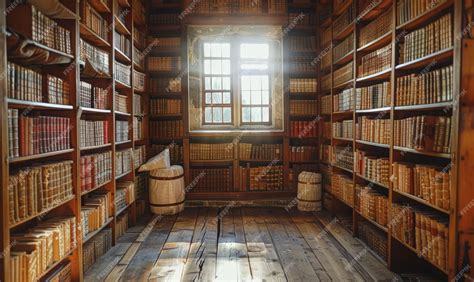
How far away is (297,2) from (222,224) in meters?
3.73

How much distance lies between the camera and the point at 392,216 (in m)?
Result: 3.55

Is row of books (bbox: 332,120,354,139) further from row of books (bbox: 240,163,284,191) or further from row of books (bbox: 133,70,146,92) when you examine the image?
row of books (bbox: 133,70,146,92)

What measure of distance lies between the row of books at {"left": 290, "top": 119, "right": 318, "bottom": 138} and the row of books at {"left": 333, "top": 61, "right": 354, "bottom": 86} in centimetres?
98

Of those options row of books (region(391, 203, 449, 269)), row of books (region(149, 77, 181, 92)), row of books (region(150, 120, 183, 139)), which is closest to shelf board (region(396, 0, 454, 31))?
row of books (region(391, 203, 449, 269))

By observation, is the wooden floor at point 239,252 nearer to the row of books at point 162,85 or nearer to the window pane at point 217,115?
the window pane at point 217,115

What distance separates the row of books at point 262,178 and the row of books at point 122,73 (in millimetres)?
2295

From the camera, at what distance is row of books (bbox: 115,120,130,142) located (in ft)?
14.8

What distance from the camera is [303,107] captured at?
625 cm

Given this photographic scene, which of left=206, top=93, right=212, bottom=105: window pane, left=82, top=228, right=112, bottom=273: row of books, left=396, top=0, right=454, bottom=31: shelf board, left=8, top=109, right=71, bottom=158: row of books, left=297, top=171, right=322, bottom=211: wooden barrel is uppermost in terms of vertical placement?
left=396, top=0, right=454, bottom=31: shelf board

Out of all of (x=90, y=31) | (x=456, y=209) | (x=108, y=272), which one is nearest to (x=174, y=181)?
(x=108, y=272)

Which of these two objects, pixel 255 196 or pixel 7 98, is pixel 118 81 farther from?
pixel 255 196

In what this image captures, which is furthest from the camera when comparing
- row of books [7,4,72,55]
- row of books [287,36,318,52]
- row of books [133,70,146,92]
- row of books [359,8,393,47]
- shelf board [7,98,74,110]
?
row of books [287,36,318,52]

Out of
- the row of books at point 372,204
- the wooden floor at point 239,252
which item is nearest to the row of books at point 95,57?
the wooden floor at point 239,252

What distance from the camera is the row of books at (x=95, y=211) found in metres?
3.49
